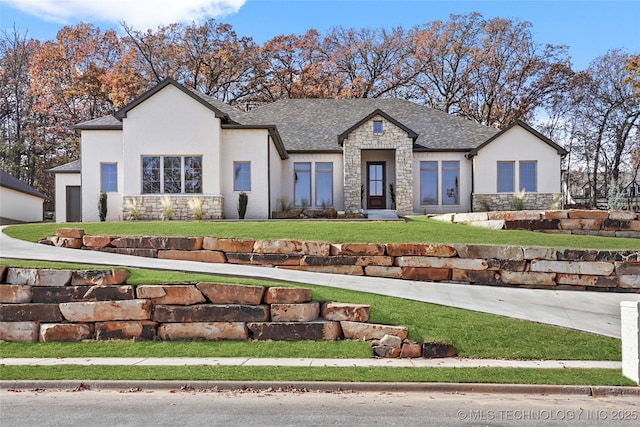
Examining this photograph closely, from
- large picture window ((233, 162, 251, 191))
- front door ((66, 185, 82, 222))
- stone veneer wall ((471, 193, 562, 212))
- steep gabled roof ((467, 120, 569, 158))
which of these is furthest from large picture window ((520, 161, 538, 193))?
front door ((66, 185, 82, 222))

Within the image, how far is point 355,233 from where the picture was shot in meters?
15.6

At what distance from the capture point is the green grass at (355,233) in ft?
48.0

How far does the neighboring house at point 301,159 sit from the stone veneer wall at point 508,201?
1.9 inches

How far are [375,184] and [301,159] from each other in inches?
158

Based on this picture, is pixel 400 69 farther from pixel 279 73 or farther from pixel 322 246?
pixel 322 246

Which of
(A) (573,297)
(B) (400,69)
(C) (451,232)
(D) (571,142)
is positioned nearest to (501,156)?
(C) (451,232)

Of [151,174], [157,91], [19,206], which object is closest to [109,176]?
[151,174]

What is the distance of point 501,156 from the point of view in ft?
82.9

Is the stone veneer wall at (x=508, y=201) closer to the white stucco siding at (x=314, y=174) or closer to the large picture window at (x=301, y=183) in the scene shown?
the white stucco siding at (x=314, y=174)

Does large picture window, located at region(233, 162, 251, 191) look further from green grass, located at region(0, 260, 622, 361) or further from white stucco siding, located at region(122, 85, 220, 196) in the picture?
green grass, located at region(0, 260, 622, 361)

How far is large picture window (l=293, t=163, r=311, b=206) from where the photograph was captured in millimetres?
26406

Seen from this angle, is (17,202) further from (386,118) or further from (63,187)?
(386,118)

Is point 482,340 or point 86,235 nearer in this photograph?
point 482,340

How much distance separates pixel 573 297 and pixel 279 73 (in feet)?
102
